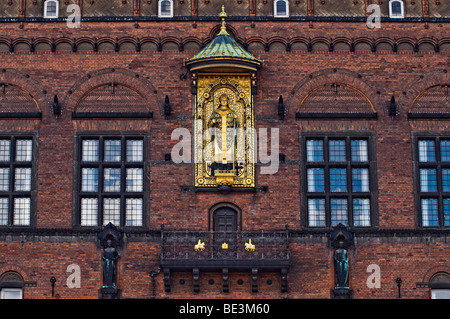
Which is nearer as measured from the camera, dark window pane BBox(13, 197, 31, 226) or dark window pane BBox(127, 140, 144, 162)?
dark window pane BBox(13, 197, 31, 226)

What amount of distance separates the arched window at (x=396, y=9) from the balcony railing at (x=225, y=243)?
876 centimetres

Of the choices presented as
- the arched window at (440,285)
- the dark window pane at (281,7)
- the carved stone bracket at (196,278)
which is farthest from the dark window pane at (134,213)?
the arched window at (440,285)

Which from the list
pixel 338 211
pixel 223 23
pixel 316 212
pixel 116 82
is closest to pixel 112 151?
pixel 116 82

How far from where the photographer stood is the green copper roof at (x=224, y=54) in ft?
124

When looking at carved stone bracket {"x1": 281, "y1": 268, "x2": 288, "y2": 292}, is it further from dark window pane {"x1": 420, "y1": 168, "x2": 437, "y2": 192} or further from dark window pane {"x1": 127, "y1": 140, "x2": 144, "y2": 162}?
dark window pane {"x1": 127, "y1": 140, "x2": 144, "y2": 162}

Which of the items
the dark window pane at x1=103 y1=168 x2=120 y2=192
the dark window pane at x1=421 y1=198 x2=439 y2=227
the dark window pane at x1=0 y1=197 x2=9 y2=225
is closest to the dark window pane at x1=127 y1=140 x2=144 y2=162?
the dark window pane at x1=103 y1=168 x2=120 y2=192

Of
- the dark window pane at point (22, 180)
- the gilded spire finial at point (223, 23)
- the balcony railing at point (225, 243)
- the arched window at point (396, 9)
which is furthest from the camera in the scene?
the arched window at point (396, 9)

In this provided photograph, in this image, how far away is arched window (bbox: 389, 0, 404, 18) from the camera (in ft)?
130

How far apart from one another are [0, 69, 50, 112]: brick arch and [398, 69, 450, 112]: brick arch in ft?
40.4

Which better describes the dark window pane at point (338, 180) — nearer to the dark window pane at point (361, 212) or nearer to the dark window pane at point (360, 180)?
the dark window pane at point (360, 180)

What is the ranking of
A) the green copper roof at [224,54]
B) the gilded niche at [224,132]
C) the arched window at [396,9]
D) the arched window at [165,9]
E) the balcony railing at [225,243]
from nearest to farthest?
the balcony railing at [225,243] → the green copper roof at [224,54] → the gilded niche at [224,132] → the arched window at [165,9] → the arched window at [396,9]

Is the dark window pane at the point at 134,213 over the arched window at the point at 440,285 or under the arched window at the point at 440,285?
over

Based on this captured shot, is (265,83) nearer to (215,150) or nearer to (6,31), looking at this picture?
(215,150)

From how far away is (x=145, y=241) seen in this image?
124ft
